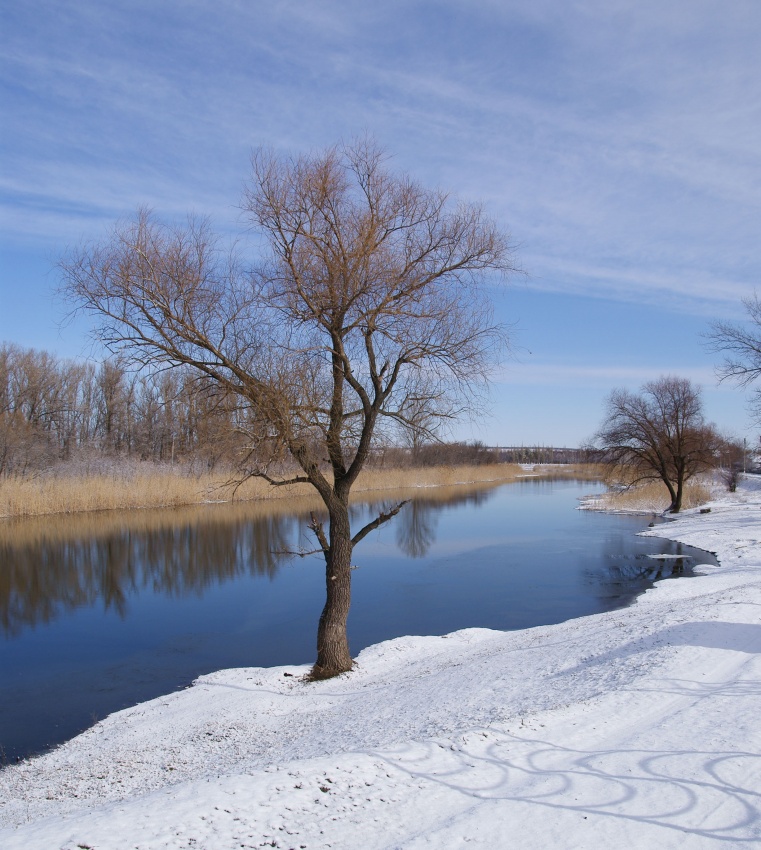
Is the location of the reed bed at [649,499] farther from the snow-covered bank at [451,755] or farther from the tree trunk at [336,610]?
the tree trunk at [336,610]

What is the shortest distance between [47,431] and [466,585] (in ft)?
138

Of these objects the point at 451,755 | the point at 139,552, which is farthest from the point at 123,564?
the point at 451,755

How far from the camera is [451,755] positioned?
4.77 metres

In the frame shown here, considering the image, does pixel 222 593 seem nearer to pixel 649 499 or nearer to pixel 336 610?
pixel 336 610

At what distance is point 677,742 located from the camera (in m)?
4.79


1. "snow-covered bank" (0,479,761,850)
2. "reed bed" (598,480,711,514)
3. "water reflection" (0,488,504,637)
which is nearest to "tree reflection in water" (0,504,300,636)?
"water reflection" (0,488,504,637)

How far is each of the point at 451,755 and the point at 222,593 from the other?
12866 millimetres

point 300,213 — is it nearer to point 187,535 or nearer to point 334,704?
point 334,704

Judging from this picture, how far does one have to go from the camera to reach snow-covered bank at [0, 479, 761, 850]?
382 cm

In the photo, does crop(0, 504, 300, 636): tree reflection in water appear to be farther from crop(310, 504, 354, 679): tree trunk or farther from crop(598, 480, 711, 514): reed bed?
crop(598, 480, 711, 514): reed bed

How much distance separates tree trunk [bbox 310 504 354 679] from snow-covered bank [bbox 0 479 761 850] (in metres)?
0.31

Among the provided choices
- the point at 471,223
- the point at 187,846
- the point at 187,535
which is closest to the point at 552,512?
the point at 187,535

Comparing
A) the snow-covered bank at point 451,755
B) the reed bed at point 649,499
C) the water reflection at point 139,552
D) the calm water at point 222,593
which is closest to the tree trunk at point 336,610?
the snow-covered bank at point 451,755

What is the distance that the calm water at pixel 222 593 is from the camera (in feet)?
34.8
